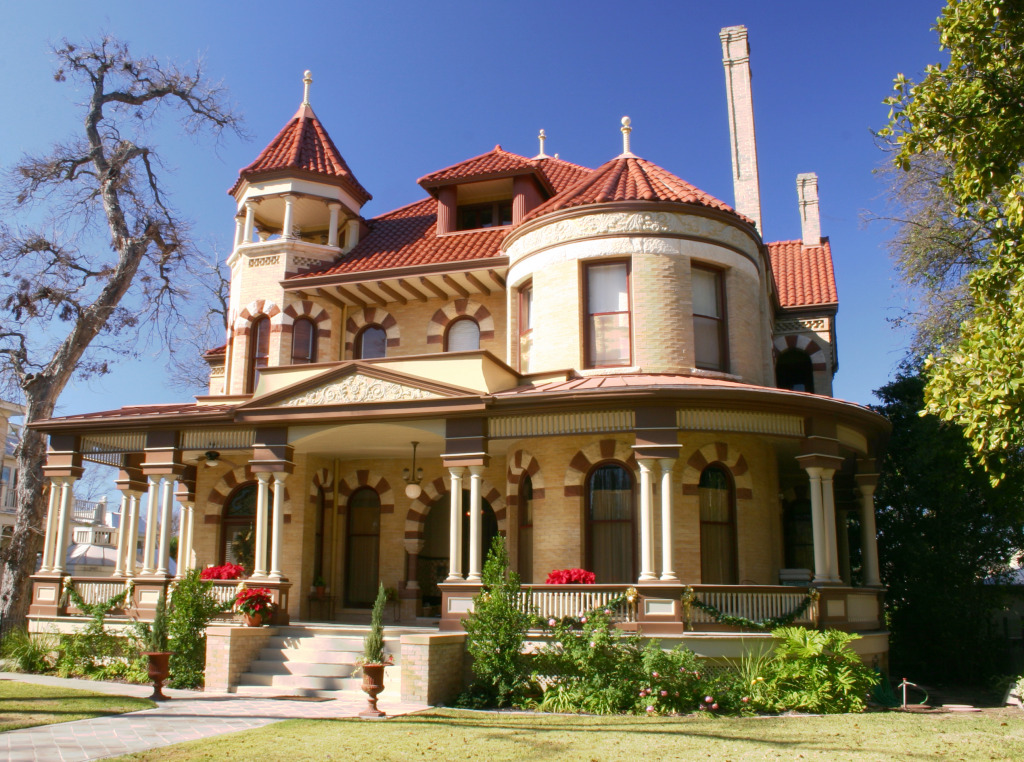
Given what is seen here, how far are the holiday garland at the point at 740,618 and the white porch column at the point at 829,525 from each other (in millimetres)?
900

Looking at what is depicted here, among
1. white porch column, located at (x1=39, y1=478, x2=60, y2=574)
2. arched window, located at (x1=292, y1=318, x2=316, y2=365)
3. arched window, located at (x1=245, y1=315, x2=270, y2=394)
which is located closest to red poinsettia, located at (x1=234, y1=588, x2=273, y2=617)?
white porch column, located at (x1=39, y1=478, x2=60, y2=574)

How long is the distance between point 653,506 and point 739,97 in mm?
14479

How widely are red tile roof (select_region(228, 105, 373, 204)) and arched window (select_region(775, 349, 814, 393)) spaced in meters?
11.7

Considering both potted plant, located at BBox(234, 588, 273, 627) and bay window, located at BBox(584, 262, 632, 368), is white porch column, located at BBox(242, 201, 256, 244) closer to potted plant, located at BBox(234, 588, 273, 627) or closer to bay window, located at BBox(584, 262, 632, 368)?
bay window, located at BBox(584, 262, 632, 368)

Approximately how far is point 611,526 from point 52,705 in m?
9.33

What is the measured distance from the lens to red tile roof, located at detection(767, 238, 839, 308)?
22.9 metres

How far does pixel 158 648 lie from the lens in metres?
14.4

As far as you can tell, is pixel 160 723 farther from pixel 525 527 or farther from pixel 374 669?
pixel 525 527

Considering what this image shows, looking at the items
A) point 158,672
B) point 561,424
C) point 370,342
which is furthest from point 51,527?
point 561,424

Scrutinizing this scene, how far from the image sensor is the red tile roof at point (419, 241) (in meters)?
21.0

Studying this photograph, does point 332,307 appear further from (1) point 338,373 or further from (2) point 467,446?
(2) point 467,446

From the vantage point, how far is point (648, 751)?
372 inches

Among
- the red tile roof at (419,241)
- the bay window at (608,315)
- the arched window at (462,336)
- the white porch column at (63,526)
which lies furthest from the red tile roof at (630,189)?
the white porch column at (63,526)

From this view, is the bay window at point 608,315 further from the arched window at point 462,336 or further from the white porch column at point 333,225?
the white porch column at point 333,225
